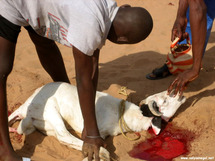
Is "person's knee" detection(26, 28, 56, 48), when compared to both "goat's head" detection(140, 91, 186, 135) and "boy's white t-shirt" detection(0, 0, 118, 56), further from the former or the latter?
"goat's head" detection(140, 91, 186, 135)

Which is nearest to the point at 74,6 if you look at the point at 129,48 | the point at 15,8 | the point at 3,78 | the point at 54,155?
the point at 15,8

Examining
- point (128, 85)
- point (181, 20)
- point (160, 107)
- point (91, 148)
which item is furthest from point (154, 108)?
point (181, 20)

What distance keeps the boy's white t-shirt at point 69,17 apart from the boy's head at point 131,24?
0.05 meters

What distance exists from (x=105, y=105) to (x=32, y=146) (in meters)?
0.75

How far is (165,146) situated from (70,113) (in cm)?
92

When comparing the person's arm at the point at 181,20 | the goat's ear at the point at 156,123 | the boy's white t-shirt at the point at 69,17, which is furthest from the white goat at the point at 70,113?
the person's arm at the point at 181,20

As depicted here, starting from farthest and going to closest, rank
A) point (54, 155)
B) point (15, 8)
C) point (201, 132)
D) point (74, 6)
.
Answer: point (201, 132) < point (54, 155) < point (15, 8) < point (74, 6)

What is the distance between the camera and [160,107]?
270cm

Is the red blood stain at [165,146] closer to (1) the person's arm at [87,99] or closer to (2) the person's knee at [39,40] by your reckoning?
(1) the person's arm at [87,99]

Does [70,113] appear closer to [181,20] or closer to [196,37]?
[196,37]

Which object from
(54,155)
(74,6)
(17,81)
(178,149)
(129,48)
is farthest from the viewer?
(129,48)

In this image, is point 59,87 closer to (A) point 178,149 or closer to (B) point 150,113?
(B) point 150,113

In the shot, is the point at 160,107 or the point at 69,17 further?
the point at 160,107

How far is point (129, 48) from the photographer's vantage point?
4.73 meters
